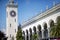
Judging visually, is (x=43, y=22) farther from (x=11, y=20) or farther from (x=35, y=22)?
(x=11, y=20)

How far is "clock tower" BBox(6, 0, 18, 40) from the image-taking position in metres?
A: 45.4

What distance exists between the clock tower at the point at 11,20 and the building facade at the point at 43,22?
2.48m

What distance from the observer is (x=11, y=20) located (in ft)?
151

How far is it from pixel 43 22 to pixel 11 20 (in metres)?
12.8

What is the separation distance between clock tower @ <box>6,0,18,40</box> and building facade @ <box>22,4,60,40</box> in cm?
248

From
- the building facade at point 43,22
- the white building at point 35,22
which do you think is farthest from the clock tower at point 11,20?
the building facade at point 43,22

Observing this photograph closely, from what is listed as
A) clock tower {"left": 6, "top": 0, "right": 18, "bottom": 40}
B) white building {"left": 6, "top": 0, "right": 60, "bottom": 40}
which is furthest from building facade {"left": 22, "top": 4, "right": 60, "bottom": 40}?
clock tower {"left": 6, "top": 0, "right": 18, "bottom": 40}

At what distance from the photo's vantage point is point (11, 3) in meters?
46.4

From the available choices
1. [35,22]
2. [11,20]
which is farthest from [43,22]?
[11,20]

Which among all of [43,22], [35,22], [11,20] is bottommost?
[43,22]

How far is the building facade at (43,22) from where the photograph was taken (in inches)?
1192

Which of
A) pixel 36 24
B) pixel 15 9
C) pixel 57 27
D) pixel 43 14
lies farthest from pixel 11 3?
pixel 57 27

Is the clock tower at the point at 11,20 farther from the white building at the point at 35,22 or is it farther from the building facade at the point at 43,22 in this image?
the building facade at the point at 43,22

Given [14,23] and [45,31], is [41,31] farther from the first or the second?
[14,23]
